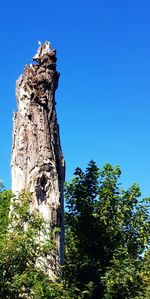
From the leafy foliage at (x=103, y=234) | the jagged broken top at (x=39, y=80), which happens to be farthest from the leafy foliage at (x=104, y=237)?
the jagged broken top at (x=39, y=80)

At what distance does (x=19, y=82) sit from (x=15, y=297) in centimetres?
690

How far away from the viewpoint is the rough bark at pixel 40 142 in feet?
41.5

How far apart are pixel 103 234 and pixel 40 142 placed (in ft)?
17.6

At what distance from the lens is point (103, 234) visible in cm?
1706

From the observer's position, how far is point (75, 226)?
1755cm

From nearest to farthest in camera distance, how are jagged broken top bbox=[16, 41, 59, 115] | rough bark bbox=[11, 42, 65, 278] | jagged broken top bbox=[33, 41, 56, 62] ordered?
rough bark bbox=[11, 42, 65, 278] < jagged broken top bbox=[16, 41, 59, 115] < jagged broken top bbox=[33, 41, 56, 62]

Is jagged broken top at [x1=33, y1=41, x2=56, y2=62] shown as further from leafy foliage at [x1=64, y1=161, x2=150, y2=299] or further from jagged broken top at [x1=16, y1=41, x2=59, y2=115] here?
leafy foliage at [x1=64, y1=161, x2=150, y2=299]

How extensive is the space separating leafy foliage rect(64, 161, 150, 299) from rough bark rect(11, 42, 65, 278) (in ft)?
13.2

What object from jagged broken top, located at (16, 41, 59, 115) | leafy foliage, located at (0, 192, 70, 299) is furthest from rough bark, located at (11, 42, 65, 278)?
leafy foliage, located at (0, 192, 70, 299)

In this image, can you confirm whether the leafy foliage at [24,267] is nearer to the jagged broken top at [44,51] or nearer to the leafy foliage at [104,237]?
the leafy foliage at [104,237]

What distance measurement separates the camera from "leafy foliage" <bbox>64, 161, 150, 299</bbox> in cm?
1599

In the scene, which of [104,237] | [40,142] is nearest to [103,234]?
[104,237]

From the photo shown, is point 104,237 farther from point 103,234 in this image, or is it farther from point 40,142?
point 40,142

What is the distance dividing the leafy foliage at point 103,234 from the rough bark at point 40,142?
4.01 metres
